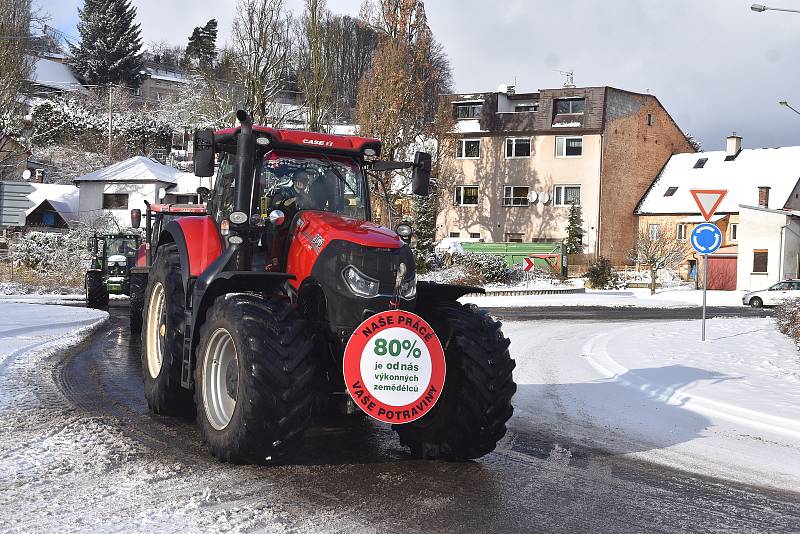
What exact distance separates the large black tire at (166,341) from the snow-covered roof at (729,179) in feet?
169

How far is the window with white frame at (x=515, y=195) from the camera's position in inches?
2459

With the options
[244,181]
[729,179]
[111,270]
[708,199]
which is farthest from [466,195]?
[244,181]

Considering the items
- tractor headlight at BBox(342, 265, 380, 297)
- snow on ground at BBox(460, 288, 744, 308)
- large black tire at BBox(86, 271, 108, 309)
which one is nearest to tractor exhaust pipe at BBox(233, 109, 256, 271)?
tractor headlight at BBox(342, 265, 380, 297)

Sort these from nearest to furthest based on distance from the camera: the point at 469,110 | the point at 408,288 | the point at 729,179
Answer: the point at 408,288 → the point at 729,179 → the point at 469,110

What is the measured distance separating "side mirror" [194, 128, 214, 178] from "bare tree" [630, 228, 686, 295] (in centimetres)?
4207

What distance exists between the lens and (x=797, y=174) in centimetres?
5734

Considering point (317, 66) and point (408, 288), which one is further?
point (317, 66)

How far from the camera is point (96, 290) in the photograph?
26.8m

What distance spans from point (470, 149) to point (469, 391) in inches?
2292

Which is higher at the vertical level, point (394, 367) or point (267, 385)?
point (394, 367)

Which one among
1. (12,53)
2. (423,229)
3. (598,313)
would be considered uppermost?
(12,53)

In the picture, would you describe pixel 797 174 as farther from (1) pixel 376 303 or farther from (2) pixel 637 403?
(1) pixel 376 303

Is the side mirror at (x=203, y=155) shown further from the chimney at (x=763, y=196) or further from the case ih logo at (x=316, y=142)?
the chimney at (x=763, y=196)

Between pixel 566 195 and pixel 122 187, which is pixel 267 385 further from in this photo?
pixel 122 187
